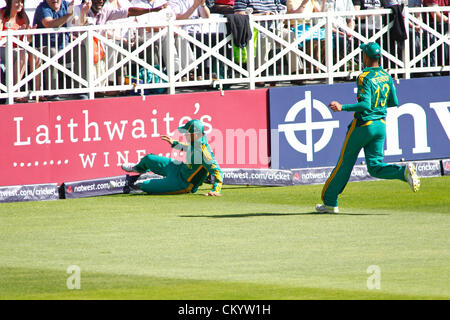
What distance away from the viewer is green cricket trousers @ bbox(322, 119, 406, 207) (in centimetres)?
1398

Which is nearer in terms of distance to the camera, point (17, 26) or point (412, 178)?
point (412, 178)

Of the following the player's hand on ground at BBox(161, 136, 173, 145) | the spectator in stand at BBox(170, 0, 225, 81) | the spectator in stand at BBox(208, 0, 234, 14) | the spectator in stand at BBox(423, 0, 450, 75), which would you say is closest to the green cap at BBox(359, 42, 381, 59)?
the player's hand on ground at BBox(161, 136, 173, 145)

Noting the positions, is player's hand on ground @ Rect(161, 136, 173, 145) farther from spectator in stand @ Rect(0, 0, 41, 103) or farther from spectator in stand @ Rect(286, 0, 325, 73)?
spectator in stand @ Rect(286, 0, 325, 73)

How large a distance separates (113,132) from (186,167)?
1780 mm

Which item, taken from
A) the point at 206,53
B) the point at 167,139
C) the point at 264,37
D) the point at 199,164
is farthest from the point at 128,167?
the point at 264,37

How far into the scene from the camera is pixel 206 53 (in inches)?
729

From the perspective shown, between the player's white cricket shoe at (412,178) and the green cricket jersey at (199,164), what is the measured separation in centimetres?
329

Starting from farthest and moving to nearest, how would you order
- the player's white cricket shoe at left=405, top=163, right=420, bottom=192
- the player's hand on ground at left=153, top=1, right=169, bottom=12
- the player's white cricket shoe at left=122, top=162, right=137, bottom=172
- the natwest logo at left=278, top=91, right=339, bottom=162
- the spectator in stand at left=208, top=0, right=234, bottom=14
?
the spectator in stand at left=208, top=0, right=234, bottom=14, the player's hand on ground at left=153, top=1, right=169, bottom=12, the natwest logo at left=278, top=91, right=339, bottom=162, the player's white cricket shoe at left=122, top=162, right=137, bottom=172, the player's white cricket shoe at left=405, top=163, right=420, bottom=192

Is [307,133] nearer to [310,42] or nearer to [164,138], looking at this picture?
[310,42]

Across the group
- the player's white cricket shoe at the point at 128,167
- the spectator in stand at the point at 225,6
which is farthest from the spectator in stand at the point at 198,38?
the player's white cricket shoe at the point at 128,167

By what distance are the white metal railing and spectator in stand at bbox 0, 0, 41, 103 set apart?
36 millimetres

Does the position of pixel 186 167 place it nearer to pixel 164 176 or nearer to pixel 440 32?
pixel 164 176
